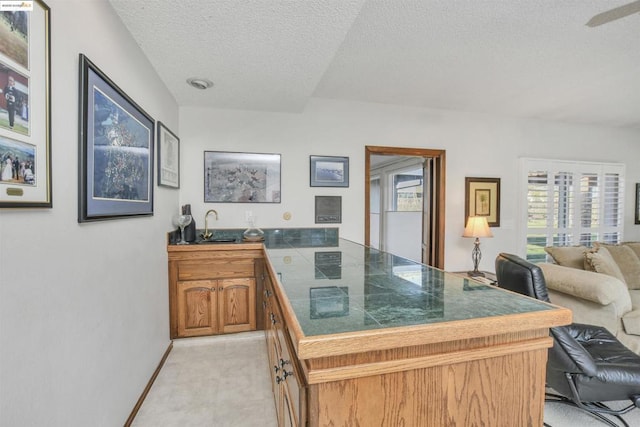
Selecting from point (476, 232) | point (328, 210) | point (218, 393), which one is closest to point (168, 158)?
point (328, 210)

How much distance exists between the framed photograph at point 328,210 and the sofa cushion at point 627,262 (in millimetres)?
2730

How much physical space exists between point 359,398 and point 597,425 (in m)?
1.84

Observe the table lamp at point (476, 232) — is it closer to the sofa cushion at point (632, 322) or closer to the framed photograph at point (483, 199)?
the framed photograph at point (483, 199)

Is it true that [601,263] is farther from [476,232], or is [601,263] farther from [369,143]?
[369,143]

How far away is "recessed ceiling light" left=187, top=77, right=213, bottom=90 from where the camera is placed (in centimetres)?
227

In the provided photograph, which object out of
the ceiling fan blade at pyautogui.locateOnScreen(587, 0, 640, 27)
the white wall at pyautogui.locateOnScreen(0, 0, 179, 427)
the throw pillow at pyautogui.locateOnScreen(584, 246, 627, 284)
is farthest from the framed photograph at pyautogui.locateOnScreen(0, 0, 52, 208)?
the throw pillow at pyautogui.locateOnScreen(584, 246, 627, 284)

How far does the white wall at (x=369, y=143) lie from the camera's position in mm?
3000

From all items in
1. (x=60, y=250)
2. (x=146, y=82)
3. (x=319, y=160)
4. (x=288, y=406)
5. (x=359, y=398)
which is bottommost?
(x=288, y=406)

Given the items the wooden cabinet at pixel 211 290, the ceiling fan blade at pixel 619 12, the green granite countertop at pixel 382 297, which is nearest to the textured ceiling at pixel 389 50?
the ceiling fan blade at pixel 619 12

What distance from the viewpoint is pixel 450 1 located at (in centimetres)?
167

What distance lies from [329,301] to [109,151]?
1.32 m

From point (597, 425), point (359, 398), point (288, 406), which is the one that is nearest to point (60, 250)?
point (288, 406)

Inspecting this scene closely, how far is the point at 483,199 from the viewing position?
3.73 metres

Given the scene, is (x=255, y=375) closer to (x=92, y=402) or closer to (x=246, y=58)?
(x=92, y=402)
